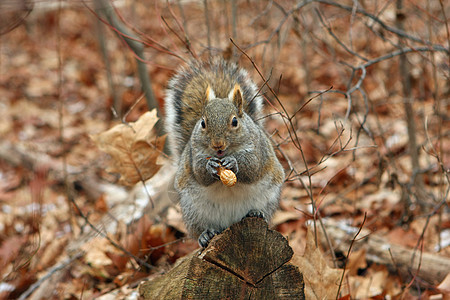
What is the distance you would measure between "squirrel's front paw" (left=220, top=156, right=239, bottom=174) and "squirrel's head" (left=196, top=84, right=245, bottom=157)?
1.9 inches

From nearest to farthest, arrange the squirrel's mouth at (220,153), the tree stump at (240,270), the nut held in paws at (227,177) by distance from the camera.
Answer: the tree stump at (240,270) < the nut held in paws at (227,177) < the squirrel's mouth at (220,153)

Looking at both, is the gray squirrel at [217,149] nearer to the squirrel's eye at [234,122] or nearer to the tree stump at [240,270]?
the squirrel's eye at [234,122]

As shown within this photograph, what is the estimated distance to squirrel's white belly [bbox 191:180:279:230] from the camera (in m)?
2.21

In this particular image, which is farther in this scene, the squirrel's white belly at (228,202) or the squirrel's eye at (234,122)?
the squirrel's white belly at (228,202)

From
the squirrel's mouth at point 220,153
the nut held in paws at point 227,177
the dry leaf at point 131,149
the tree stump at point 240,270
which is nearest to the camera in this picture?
the tree stump at point 240,270

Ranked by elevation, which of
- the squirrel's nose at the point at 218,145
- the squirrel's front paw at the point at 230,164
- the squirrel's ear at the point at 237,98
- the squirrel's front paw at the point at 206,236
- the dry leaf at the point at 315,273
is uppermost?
the squirrel's ear at the point at 237,98

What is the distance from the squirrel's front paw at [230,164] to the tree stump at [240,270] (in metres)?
0.25

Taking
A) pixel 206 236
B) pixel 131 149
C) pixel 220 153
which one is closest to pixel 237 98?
pixel 220 153

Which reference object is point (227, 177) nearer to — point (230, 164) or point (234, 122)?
point (230, 164)

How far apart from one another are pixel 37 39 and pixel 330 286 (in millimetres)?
7712

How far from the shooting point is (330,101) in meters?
5.17

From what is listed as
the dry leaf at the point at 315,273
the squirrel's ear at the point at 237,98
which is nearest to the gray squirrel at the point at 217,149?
the squirrel's ear at the point at 237,98

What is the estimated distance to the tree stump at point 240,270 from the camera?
1.76 m

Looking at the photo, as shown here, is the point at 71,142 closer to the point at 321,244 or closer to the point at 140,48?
the point at 140,48
